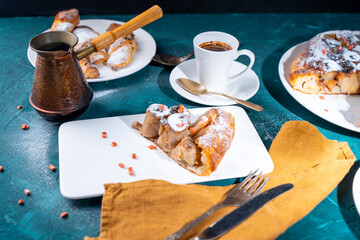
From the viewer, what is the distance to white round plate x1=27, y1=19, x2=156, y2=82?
1634 mm

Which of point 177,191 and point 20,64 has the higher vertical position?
point 177,191

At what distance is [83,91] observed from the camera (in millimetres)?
1354

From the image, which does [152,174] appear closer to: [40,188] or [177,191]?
[177,191]

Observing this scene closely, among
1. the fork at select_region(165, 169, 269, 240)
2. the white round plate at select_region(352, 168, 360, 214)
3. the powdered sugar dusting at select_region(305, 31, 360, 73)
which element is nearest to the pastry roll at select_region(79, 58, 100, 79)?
the fork at select_region(165, 169, 269, 240)

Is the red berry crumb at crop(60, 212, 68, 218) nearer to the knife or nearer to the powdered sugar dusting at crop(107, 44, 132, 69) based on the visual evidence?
the knife

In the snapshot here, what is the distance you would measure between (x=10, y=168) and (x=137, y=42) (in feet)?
3.23

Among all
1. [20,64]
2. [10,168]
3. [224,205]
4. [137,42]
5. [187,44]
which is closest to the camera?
[224,205]

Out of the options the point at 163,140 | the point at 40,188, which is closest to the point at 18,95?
the point at 40,188

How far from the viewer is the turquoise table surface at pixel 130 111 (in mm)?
1093

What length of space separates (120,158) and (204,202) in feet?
1.13

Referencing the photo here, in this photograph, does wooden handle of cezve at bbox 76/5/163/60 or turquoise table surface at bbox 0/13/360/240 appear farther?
wooden handle of cezve at bbox 76/5/163/60

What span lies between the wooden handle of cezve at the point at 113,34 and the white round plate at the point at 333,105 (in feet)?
2.33

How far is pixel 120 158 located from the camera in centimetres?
123

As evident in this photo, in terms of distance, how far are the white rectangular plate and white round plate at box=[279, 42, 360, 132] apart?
34cm
